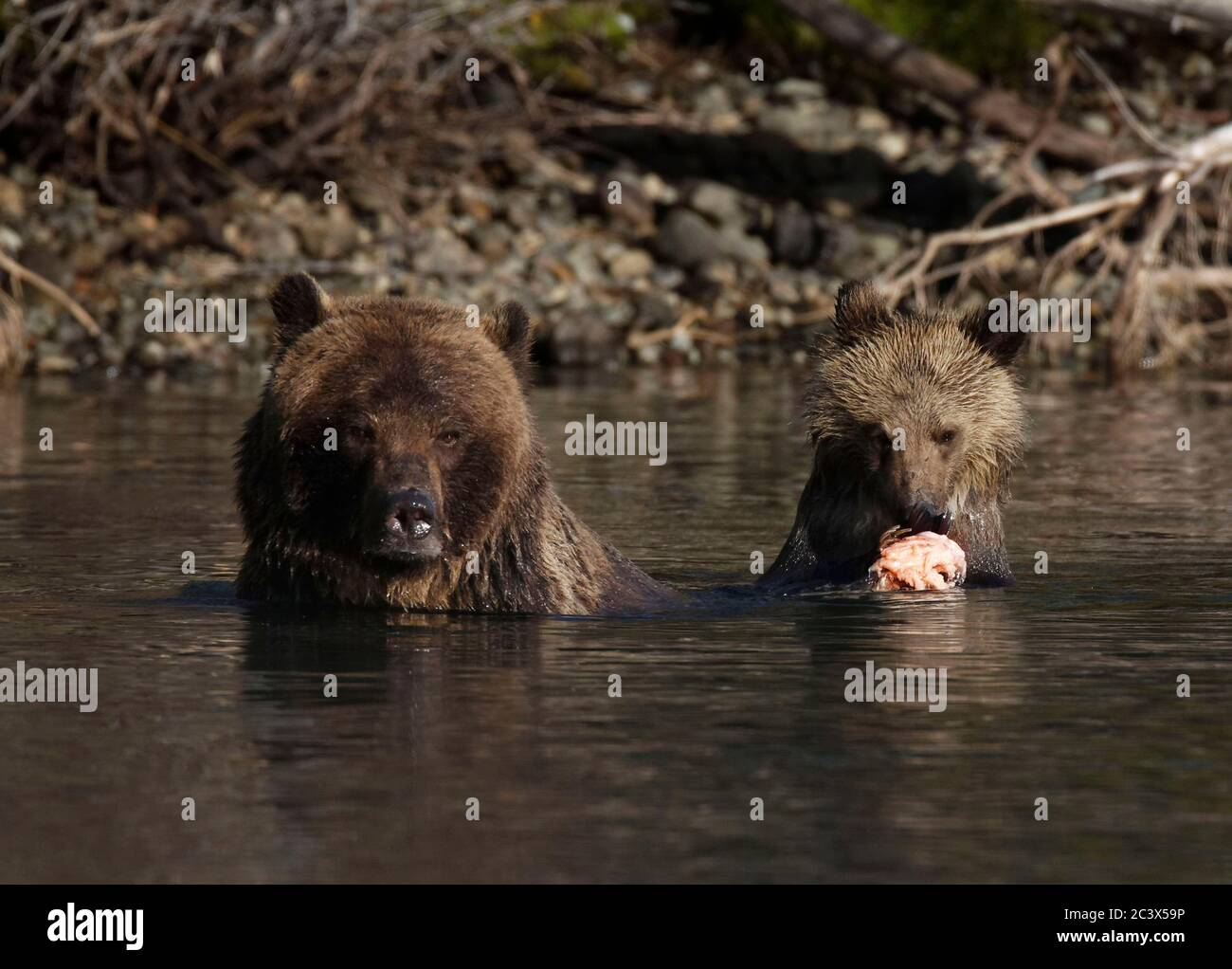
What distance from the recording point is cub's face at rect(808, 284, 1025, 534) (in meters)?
11.0

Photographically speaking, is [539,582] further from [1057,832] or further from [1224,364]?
[1224,364]

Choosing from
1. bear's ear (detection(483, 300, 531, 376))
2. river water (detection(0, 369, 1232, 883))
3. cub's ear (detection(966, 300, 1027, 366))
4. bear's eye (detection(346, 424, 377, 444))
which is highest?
cub's ear (detection(966, 300, 1027, 366))

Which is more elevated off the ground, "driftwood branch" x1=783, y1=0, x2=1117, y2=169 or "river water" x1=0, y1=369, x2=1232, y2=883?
"driftwood branch" x1=783, y1=0, x2=1117, y2=169

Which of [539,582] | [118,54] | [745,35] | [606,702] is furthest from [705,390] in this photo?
[606,702]

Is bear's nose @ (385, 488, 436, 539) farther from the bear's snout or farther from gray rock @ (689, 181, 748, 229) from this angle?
gray rock @ (689, 181, 748, 229)

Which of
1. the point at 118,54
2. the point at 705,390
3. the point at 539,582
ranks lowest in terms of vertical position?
the point at 539,582

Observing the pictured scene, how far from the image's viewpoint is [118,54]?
24.5m

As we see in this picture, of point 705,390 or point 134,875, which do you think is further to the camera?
point 705,390

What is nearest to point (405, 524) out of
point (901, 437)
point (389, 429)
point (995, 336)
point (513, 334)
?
point (389, 429)

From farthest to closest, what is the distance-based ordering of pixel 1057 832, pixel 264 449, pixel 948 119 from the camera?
pixel 948 119 < pixel 264 449 < pixel 1057 832

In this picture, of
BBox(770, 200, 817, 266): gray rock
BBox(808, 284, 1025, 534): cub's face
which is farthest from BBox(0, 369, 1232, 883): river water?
BBox(770, 200, 817, 266): gray rock

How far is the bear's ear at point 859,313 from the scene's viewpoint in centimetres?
1165
